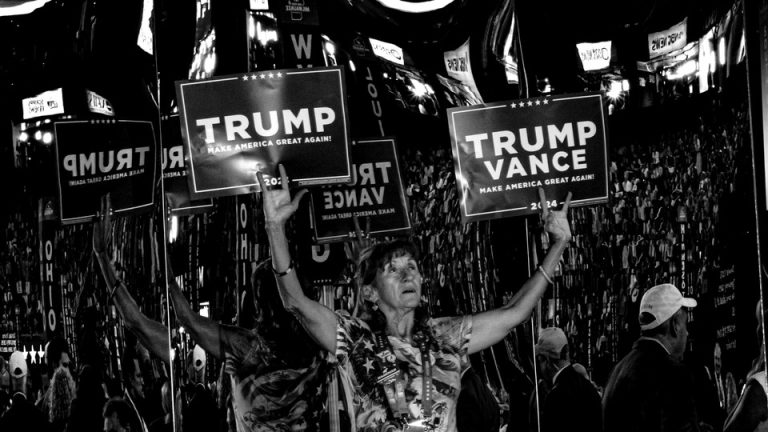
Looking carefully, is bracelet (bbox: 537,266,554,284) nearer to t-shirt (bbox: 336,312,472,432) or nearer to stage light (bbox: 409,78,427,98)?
t-shirt (bbox: 336,312,472,432)

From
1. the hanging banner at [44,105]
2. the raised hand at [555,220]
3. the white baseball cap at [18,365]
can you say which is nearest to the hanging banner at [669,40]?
the raised hand at [555,220]

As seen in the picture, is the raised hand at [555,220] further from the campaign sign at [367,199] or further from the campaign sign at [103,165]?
the campaign sign at [103,165]

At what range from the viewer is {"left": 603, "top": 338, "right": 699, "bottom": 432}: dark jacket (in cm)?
389

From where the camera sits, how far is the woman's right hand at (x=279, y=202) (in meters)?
3.45

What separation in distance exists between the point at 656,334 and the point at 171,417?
189 cm

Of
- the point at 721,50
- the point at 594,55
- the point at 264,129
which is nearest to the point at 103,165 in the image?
the point at 264,129

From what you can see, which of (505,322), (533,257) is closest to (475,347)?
(505,322)

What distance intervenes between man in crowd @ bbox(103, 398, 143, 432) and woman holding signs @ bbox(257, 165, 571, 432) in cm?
87

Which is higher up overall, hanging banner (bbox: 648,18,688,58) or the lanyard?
hanging banner (bbox: 648,18,688,58)

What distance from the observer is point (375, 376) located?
3541mm

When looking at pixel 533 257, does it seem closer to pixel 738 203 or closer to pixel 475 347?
pixel 475 347

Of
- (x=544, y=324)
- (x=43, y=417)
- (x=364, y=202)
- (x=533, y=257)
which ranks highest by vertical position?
(x=364, y=202)

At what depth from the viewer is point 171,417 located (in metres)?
3.82

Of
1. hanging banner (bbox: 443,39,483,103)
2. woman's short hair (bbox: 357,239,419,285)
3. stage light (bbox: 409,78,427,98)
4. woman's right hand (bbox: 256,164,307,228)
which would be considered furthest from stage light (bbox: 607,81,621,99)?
woman's right hand (bbox: 256,164,307,228)
